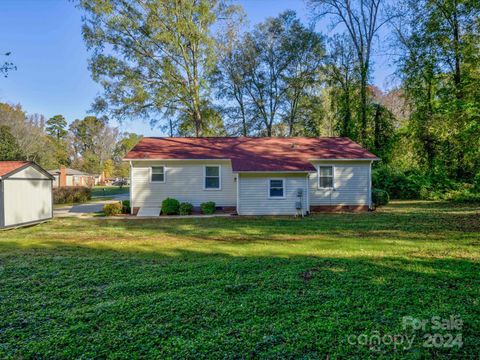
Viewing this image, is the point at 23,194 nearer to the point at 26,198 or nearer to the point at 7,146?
the point at 26,198

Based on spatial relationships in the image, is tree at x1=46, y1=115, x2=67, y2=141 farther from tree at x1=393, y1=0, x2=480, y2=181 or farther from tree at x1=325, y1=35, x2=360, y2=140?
tree at x1=393, y1=0, x2=480, y2=181

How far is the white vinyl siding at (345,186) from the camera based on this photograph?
15.3 m

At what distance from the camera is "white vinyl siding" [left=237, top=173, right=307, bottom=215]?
13828 mm

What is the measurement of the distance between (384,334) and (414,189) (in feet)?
66.1

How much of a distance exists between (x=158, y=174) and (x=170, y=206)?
197cm

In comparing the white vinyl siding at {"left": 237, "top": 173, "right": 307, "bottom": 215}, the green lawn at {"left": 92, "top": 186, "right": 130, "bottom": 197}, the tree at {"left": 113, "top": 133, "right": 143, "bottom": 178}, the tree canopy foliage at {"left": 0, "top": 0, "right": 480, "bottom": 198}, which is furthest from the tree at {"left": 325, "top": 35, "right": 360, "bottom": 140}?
the tree at {"left": 113, "top": 133, "right": 143, "bottom": 178}

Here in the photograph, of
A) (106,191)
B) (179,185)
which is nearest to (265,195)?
(179,185)

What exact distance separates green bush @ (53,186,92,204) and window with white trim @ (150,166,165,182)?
1173 cm

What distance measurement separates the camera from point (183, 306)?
12.2 feet

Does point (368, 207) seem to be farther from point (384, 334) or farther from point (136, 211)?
point (384, 334)

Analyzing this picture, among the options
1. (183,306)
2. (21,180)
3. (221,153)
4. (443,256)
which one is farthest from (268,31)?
(183,306)

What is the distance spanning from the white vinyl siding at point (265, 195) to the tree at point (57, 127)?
5814 centimetres

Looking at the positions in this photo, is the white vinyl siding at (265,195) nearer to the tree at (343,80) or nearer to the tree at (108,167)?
the tree at (343,80)

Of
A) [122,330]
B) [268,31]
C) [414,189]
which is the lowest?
[122,330]
